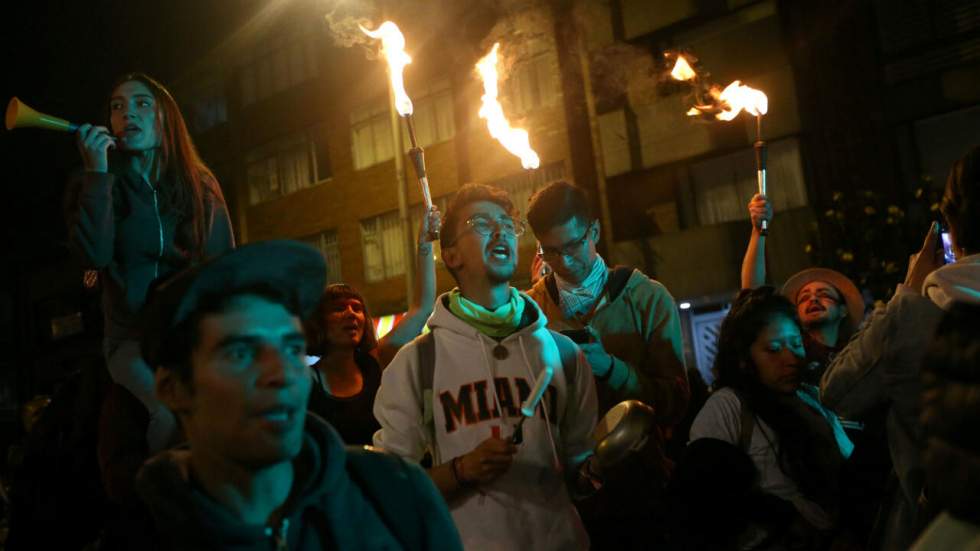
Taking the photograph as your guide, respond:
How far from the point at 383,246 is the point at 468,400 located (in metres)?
21.6

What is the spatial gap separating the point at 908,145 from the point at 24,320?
34.9 metres

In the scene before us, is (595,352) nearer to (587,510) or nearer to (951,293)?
(587,510)

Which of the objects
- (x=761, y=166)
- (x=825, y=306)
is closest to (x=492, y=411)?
(x=825, y=306)

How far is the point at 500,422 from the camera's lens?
3.34m

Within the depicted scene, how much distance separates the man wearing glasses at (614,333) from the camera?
399 cm

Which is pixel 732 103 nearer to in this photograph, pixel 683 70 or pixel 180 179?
pixel 683 70

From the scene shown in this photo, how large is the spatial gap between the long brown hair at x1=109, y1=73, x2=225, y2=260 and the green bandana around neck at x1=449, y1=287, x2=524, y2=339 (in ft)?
4.06

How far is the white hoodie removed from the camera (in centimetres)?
319

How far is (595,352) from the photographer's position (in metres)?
3.78

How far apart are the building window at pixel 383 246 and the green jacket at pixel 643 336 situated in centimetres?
1967

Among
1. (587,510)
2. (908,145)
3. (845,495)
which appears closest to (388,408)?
(587,510)

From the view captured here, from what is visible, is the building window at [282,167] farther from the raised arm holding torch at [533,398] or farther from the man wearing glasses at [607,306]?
the raised arm holding torch at [533,398]

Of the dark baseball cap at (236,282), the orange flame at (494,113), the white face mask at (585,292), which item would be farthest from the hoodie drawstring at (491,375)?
the orange flame at (494,113)

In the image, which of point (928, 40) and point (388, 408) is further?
point (928, 40)
